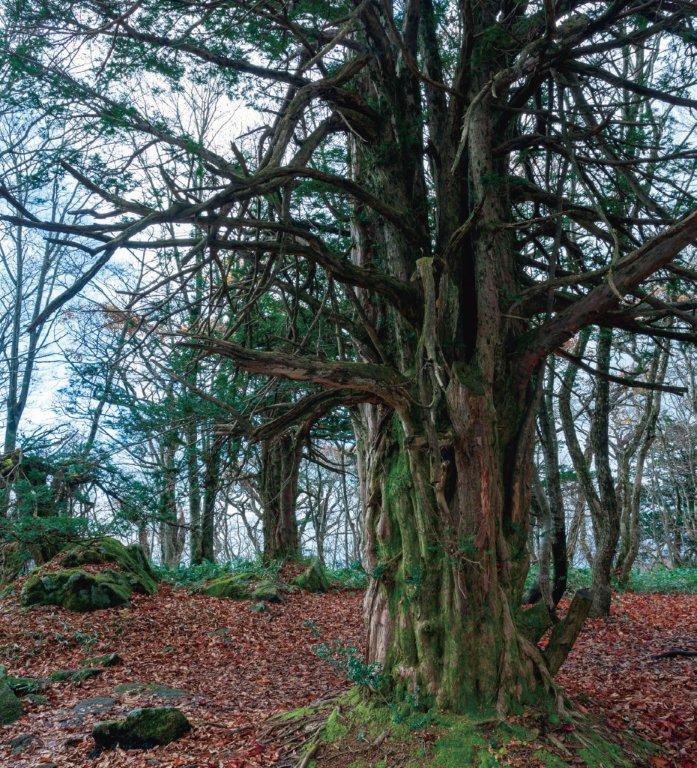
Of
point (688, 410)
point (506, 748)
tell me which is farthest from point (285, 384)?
point (688, 410)

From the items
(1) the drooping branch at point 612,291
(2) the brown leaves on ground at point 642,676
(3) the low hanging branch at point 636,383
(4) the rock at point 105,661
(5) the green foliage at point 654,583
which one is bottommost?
(2) the brown leaves on ground at point 642,676

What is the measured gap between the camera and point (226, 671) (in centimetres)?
742

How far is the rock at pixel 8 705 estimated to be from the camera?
18.6 ft

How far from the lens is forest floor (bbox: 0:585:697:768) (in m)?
4.89

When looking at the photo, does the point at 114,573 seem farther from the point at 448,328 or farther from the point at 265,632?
the point at 448,328

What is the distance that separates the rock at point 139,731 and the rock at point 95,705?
756mm

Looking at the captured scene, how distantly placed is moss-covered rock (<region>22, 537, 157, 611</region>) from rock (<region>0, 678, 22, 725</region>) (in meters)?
2.22

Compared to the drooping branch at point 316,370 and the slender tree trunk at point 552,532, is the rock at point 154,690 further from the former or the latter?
the slender tree trunk at point 552,532

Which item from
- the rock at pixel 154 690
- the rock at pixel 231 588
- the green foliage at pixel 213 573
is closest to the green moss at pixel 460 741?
the rock at pixel 154 690

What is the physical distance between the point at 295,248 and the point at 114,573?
7534mm

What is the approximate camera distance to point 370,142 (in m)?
5.62

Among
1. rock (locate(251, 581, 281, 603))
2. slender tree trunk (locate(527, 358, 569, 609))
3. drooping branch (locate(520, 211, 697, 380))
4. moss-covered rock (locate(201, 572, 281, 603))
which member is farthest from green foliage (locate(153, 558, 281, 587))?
drooping branch (locate(520, 211, 697, 380))

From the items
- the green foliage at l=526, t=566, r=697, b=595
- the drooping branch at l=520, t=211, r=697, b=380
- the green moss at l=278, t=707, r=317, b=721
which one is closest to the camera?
the drooping branch at l=520, t=211, r=697, b=380

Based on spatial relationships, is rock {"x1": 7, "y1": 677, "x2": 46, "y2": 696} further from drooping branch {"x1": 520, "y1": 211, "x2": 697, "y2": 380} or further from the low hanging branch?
the low hanging branch
